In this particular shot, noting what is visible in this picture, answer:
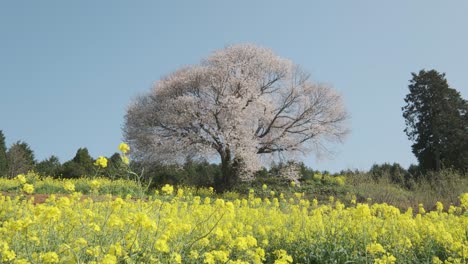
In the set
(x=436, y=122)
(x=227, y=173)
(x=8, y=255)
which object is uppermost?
(x=436, y=122)

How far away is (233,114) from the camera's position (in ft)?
62.2

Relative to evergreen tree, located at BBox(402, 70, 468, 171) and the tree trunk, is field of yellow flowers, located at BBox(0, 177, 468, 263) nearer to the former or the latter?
the tree trunk

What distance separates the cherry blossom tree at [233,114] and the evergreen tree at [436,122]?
414 inches

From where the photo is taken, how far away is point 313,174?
22.7 m

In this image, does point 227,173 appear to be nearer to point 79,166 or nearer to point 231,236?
point 79,166

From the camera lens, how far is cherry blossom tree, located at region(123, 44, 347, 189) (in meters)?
19.0

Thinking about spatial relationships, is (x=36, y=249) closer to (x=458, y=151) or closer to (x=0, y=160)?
(x=0, y=160)

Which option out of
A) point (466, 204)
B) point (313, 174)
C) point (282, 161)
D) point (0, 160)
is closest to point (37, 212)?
point (466, 204)

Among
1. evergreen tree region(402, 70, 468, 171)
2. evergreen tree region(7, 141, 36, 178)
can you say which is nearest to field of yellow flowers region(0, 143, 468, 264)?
evergreen tree region(7, 141, 36, 178)

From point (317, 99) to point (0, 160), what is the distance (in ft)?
51.2

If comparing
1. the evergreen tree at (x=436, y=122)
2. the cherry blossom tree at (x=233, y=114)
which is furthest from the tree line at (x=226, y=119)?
the evergreen tree at (x=436, y=122)

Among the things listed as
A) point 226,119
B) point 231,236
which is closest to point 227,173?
point 226,119

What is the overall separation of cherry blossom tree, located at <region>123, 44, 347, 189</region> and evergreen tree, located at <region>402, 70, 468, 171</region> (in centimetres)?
1052

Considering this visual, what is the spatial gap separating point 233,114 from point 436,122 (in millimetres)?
16315
